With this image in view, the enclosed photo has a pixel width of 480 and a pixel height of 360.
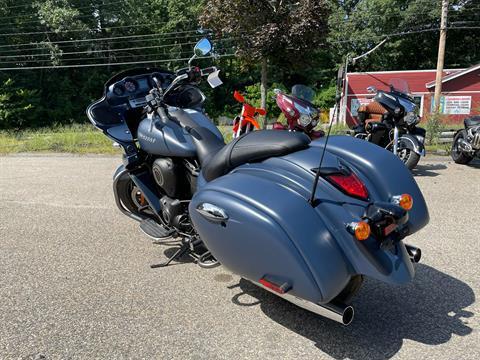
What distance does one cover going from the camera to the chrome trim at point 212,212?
2.33 m

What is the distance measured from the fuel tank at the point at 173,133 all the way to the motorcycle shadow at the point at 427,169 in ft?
15.7

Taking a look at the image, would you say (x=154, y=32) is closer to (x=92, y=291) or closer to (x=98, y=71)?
(x=98, y=71)

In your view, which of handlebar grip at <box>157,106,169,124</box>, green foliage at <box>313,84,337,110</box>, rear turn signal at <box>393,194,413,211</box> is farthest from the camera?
green foliage at <box>313,84,337,110</box>

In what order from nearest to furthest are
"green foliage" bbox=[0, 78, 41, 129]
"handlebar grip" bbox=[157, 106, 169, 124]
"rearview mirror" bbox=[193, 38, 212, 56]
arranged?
"handlebar grip" bbox=[157, 106, 169, 124] < "rearview mirror" bbox=[193, 38, 212, 56] < "green foliage" bbox=[0, 78, 41, 129]

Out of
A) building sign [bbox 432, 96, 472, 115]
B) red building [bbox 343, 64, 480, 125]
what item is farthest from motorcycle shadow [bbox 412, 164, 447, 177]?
building sign [bbox 432, 96, 472, 115]

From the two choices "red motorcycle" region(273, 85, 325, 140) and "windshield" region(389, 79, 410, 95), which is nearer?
"red motorcycle" region(273, 85, 325, 140)

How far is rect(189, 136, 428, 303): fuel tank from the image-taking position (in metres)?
2.11

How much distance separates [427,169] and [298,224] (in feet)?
19.8

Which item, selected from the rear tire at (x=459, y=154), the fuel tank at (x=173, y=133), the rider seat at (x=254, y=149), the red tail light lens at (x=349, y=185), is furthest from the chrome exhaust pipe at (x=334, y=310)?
the rear tire at (x=459, y=154)

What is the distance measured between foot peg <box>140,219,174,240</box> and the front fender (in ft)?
14.7

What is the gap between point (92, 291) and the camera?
3.14 m

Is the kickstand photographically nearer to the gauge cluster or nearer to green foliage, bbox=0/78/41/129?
the gauge cluster

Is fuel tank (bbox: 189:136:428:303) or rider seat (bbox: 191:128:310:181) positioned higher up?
rider seat (bbox: 191:128:310:181)

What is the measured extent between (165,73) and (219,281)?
6.57 feet
